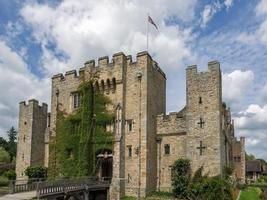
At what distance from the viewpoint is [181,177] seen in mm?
25859

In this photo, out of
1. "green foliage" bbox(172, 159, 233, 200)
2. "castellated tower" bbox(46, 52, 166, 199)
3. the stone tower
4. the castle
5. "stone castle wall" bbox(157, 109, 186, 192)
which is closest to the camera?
"green foliage" bbox(172, 159, 233, 200)

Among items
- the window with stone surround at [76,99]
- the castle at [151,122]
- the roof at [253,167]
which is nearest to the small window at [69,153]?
the castle at [151,122]

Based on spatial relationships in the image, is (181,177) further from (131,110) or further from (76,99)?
(76,99)

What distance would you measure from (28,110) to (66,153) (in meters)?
8.09

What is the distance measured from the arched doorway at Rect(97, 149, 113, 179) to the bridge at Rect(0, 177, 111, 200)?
0.91 m

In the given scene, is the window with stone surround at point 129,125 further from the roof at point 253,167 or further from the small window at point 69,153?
the roof at point 253,167

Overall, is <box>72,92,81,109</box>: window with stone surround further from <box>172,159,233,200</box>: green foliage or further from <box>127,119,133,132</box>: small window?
<box>172,159,233,200</box>: green foliage

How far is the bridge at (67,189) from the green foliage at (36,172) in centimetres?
685

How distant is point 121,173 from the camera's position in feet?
94.4

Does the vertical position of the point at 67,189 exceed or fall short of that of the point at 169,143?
it falls short

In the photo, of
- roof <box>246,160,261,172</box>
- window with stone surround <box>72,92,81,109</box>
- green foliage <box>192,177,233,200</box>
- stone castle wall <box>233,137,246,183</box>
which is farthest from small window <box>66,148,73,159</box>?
roof <box>246,160,261,172</box>

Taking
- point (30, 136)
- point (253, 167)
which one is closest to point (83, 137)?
point (30, 136)

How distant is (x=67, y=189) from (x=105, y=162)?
838 centimetres

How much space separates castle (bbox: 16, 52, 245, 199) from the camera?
2702 cm
